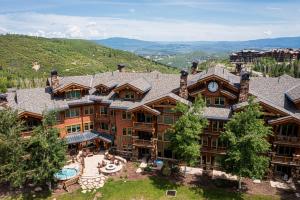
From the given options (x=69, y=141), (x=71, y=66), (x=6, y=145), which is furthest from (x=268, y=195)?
(x=71, y=66)

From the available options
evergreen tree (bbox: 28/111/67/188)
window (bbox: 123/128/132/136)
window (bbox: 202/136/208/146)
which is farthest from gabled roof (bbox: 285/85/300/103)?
evergreen tree (bbox: 28/111/67/188)

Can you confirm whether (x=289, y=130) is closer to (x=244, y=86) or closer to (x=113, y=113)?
(x=244, y=86)

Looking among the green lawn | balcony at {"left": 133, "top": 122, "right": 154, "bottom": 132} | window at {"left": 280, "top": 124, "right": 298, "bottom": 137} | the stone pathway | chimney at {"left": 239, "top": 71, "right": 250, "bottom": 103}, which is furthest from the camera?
balcony at {"left": 133, "top": 122, "right": 154, "bottom": 132}

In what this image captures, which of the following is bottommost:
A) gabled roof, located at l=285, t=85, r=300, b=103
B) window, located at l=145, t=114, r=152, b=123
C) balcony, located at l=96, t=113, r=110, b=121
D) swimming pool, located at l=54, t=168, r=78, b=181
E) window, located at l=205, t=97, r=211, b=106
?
swimming pool, located at l=54, t=168, r=78, b=181

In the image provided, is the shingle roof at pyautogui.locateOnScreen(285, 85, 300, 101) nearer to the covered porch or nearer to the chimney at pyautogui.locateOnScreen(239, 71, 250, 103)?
the chimney at pyautogui.locateOnScreen(239, 71, 250, 103)

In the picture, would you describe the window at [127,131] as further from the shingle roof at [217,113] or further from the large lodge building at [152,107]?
the shingle roof at [217,113]

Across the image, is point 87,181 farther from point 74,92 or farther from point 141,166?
point 74,92

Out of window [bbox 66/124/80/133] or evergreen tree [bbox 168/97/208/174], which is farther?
window [bbox 66/124/80/133]
